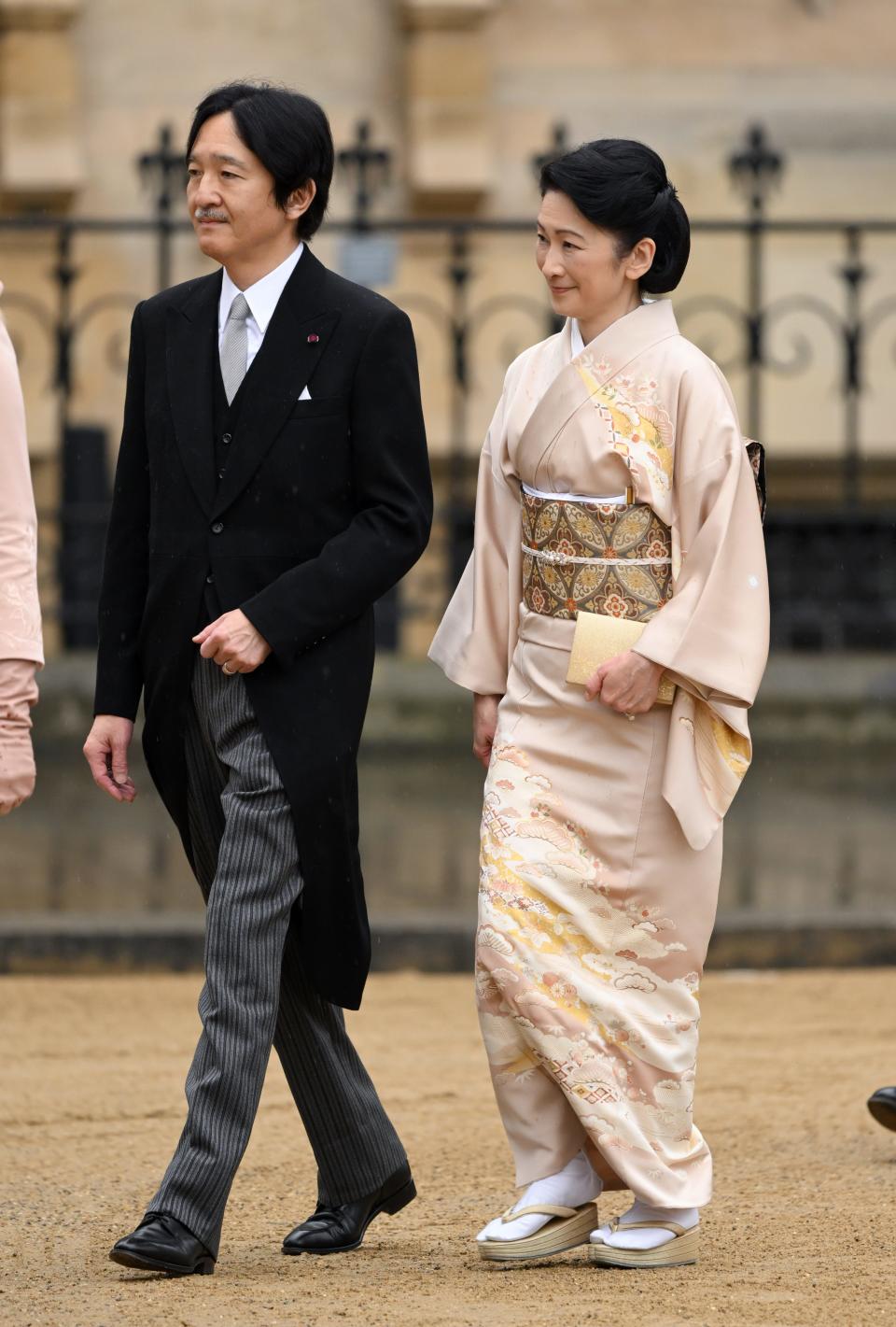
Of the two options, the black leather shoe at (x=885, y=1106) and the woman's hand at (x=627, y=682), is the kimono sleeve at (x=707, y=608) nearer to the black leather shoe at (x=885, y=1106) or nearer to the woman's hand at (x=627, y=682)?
the woman's hand at (x=627, y=682)

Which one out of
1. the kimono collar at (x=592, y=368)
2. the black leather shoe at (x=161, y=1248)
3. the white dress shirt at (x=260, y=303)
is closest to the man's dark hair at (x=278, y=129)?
the white dress shirt at (x=260, y=303)

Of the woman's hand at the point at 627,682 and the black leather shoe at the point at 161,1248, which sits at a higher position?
the woman's hand at the point at 627,682

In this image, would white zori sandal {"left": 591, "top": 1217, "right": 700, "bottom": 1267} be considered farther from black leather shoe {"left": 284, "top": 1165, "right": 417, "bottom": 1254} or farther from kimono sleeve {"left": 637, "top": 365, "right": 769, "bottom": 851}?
kimono sleeve {"left": 637, "top": 365, "right": 769, "bottom": 851}

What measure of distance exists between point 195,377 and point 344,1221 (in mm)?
1407

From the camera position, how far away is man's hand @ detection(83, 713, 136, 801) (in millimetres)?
4004

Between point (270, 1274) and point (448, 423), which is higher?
point (448, 423)

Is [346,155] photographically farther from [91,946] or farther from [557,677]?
[557,677]

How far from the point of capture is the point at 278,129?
12.6 feet

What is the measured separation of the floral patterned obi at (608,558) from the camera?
395 centimetres

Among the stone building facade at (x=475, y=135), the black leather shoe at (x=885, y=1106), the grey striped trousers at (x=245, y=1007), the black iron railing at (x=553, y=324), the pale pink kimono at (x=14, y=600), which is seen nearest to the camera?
the pale pink kimono at (x=14, y=600)

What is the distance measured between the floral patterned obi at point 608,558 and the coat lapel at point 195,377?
1.90ft

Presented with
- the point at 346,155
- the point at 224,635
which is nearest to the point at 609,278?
the point at 224,635

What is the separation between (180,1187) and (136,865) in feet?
13.6

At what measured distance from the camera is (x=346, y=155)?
1045 centimetres
